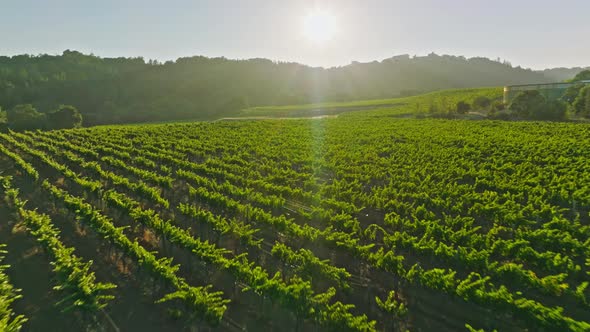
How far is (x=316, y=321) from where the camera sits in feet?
35.8

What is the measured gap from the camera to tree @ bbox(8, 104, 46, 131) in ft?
224

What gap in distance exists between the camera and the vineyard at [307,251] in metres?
11.7

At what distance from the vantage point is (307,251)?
14102 millimetres

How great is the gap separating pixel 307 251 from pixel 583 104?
78388 mm

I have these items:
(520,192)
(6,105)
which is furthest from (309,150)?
(6,105)

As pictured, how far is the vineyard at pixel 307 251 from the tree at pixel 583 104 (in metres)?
41.6

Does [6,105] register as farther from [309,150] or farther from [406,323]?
[406,323]

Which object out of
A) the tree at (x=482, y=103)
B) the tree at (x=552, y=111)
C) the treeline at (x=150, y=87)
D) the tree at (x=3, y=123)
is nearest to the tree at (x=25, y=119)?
the tree at (x=3, y=123)

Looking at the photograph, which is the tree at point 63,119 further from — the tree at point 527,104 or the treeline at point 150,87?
the tree at point 527,104

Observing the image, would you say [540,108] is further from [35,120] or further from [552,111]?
[35,120]

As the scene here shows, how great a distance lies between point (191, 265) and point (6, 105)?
140 metres

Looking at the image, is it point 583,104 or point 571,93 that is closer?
point 583,104

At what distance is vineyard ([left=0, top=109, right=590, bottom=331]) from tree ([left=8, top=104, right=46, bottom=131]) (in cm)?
4934

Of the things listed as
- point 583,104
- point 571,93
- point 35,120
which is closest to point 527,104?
point 583,104
